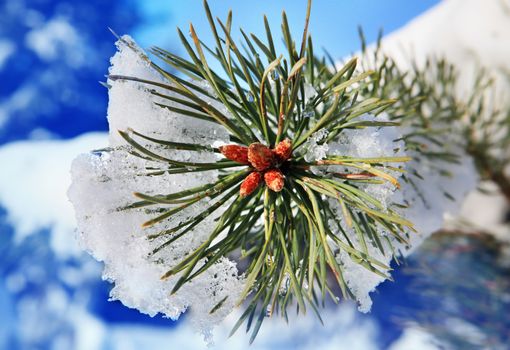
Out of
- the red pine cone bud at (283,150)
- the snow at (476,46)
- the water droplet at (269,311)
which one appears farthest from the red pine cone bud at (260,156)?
the snow at (476,46)

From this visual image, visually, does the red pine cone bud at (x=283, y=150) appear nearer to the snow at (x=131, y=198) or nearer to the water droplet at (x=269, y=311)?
the snow at (x=131, y=198)

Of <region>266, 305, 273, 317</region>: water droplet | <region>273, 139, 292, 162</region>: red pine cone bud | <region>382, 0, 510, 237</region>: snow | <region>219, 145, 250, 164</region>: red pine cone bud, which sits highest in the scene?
<region>382, 0, 510, 237</region>: snow

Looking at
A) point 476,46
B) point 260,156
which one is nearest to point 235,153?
point 260,156

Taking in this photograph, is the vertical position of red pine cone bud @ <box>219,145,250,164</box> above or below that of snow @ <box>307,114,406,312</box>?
above

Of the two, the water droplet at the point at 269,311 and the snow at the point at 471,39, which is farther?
the snow at the point at 471,39

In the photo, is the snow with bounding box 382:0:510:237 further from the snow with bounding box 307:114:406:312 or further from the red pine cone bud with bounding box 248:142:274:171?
the red pine cone bud with bounding box 248:142:274:171

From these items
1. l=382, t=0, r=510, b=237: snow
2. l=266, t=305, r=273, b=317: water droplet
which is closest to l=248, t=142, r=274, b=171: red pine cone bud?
l=266, t=305, r=273, b=317: water droplet

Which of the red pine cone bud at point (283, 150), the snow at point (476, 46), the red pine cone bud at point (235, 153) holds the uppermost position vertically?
the snow at point (476, 46)
